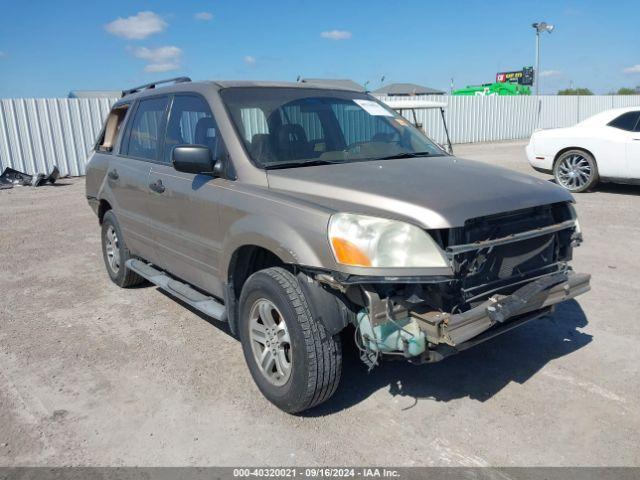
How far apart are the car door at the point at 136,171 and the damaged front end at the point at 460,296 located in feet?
8.68

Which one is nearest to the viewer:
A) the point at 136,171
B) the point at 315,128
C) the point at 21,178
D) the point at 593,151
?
the point at 315,128

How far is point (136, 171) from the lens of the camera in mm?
4902

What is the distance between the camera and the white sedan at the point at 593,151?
9.61 m

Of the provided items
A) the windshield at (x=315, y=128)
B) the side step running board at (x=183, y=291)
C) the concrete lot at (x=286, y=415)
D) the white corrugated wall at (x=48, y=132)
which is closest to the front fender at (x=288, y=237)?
the windshield at (x=315, y=128)

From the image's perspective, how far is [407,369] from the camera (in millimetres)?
3816

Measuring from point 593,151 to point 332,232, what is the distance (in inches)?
350

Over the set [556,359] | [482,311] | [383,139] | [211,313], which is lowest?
[556,359]

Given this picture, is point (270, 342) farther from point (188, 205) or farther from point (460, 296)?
point (188, 205)

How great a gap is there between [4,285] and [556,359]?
5.62 meters

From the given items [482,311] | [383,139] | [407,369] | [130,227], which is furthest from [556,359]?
[130,227]

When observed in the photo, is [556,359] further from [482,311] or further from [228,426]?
[228,426]

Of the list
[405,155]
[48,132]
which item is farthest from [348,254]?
[48,132]

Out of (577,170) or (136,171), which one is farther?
(577,170)

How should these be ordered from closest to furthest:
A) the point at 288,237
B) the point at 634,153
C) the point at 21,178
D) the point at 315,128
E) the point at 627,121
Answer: the point at 288,237 → the point at 315,128 → the point at 634,153 → the point at 627,121 → the point at 21,178
